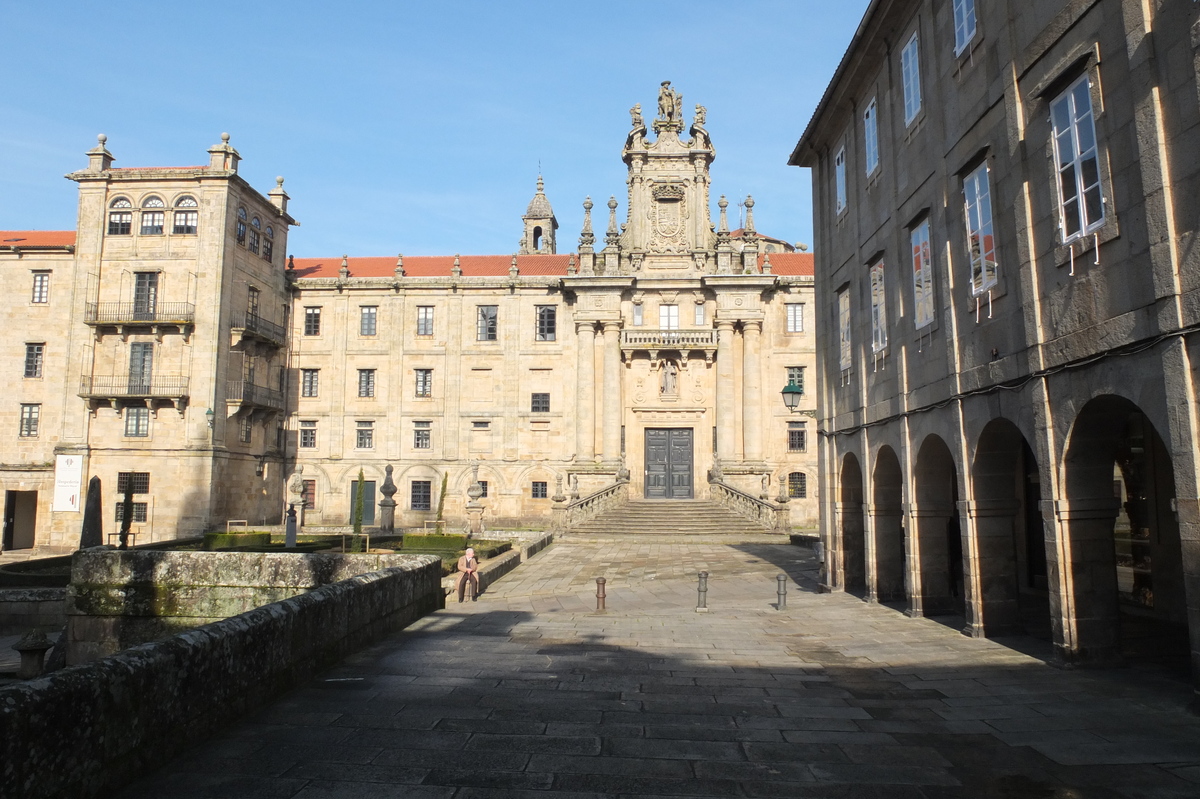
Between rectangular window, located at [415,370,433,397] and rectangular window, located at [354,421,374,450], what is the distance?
10.9 ft

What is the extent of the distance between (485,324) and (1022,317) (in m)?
37.9

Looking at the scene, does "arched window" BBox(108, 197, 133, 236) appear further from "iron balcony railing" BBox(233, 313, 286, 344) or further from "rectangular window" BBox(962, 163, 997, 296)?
"rectangular window" BBox(962, 163, 997, 296)

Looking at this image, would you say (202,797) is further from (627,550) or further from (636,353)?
(636,353)

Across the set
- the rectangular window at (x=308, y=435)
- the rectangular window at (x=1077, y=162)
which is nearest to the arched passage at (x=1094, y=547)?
the rectangular window at (x=1077, y=162)

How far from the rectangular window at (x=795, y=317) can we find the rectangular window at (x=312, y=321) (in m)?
27.4

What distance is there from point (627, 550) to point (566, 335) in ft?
63.4

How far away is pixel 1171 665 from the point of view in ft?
31.5

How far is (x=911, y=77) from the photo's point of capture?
586 inches

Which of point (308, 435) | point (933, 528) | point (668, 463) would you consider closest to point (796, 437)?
point (668, 463)

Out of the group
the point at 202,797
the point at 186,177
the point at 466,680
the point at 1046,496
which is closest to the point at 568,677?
the point at 466,680

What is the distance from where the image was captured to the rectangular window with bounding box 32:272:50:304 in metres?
42.4

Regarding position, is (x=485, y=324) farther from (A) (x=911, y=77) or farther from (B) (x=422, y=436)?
(A) (x=911, y=77)

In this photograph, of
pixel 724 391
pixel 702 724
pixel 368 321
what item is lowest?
pixel 702 724

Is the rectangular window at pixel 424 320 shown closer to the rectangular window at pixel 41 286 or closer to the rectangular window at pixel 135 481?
the rectangular window at pixel 135 481
